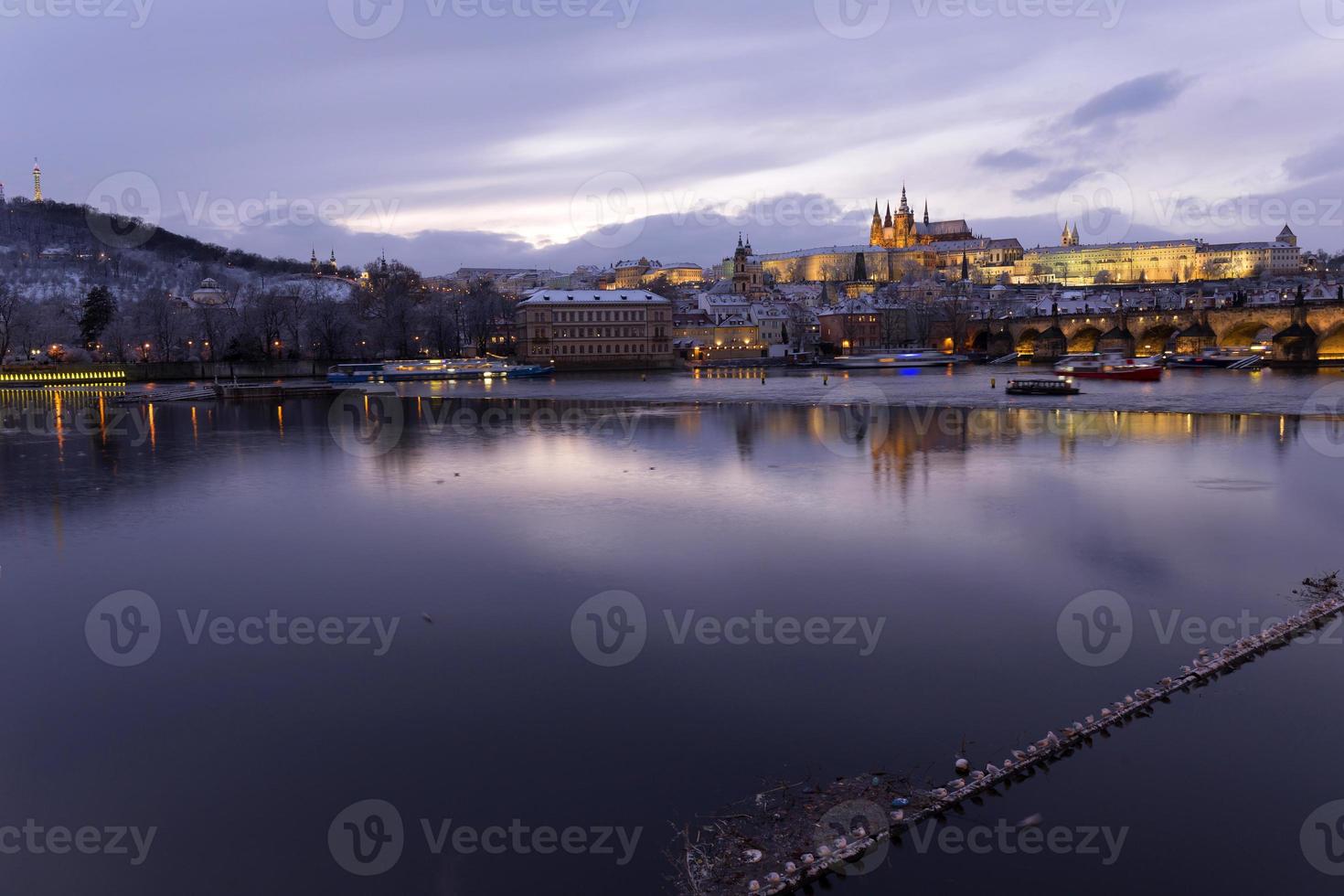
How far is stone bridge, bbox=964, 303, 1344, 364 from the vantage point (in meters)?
74.7

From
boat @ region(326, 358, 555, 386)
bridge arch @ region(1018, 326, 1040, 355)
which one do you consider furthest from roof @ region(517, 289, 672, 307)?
bridge arch @ region(1018, 326, 1040, 355)

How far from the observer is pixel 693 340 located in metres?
104

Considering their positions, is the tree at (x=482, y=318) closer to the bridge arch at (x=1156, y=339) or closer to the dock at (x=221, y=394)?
the dock at (x=221, y=394)

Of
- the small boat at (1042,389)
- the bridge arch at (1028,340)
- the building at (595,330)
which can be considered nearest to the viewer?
the small boat at (1042,389)

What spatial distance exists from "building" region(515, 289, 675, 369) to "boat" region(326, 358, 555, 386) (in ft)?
26.0

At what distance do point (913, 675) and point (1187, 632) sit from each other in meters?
2.97

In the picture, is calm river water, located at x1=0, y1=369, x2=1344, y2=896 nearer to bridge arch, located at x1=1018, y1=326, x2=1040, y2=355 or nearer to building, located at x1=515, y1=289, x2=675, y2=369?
building, located at x1=515, y1=289, x2=675, y2=369

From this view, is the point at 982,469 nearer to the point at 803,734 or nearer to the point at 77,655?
the point at 803,734

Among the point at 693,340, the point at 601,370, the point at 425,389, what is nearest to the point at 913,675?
the point at 425,389

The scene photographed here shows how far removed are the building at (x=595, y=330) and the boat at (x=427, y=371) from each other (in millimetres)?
7934

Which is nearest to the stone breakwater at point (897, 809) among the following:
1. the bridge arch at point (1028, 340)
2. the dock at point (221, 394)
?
the dock at point (221, 394)

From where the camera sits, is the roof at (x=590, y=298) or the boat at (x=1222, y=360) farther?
the roof at (x=590, y=298)

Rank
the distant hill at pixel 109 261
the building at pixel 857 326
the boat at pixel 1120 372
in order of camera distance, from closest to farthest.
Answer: the boat at pixel 1120 372 < the building at pixel 857 326 < the distant hill at pixel 109 261

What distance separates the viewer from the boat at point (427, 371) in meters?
70.3
